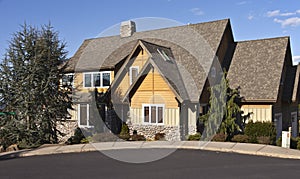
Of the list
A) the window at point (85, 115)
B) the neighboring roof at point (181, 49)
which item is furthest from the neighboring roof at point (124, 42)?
the window at point (85, 115)

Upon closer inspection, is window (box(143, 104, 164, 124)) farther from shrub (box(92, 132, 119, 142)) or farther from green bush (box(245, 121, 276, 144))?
green bush (box(245, 121, 276, 144))

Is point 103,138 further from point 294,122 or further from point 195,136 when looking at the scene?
point 294,122

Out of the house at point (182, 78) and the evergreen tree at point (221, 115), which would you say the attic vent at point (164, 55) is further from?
the evergreen tree at point (221, 115)

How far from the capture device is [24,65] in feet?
52.2

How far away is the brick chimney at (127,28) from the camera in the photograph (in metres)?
28.2

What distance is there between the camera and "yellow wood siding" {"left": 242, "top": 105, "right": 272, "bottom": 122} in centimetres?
1844

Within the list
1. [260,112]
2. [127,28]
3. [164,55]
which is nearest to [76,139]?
[164,55]

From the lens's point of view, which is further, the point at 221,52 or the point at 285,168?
the point at 221,52

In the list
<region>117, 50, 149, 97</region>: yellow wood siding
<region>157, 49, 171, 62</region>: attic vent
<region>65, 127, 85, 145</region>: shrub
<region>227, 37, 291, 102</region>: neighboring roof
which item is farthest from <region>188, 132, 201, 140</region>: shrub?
<region>65, 127, 85, 145</region>: shrub

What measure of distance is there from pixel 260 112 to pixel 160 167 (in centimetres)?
1098

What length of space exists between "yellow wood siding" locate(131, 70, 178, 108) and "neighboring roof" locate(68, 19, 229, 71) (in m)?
4.21

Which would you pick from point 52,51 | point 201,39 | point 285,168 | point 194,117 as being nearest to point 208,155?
point 285,168

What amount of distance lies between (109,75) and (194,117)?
7.96 meters

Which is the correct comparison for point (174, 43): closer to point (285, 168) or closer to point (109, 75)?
point (109, 75)
